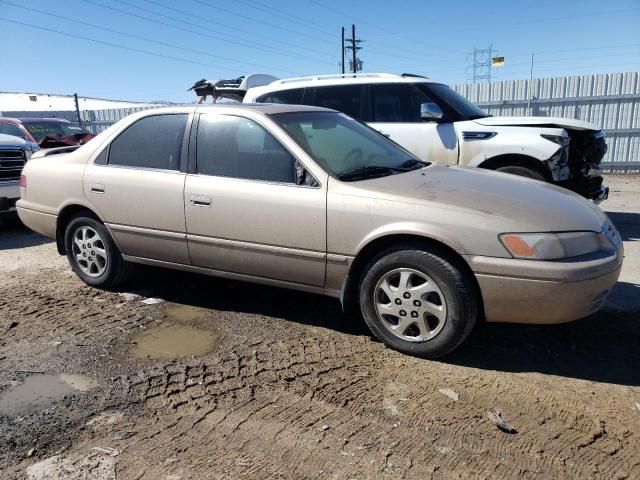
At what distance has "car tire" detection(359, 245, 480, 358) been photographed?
319 centimetres

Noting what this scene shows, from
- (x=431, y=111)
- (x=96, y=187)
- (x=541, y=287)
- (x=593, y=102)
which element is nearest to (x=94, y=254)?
(x=96, y=187)

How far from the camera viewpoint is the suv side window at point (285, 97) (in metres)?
7.62

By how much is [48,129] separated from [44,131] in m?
0.15

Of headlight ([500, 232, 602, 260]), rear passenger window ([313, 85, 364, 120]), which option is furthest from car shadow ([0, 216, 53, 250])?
headlight ([500, 232, 602, 260])

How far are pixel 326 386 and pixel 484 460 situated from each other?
100 centimetres

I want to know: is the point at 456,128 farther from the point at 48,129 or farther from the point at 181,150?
the point at 48,129

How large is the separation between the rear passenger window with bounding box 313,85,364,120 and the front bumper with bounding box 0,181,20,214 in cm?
465

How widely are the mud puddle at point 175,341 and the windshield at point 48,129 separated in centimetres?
998

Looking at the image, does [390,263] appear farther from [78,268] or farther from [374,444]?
[78,268]

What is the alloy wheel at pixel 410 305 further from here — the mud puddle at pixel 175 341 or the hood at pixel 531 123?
the hood at pixel 531 123

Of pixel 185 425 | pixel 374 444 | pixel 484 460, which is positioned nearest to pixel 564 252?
pixel 484 460

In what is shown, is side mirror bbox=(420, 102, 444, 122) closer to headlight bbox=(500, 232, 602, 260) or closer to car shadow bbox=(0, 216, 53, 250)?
headlight bbox=(500, 232, 602, 260)

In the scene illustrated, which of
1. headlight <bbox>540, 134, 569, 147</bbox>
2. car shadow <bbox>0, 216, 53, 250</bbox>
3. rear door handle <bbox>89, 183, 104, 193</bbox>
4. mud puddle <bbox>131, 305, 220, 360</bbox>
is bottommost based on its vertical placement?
mud puddle <bbox>131, 305, 220, 360</bbox>

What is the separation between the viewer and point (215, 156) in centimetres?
406
